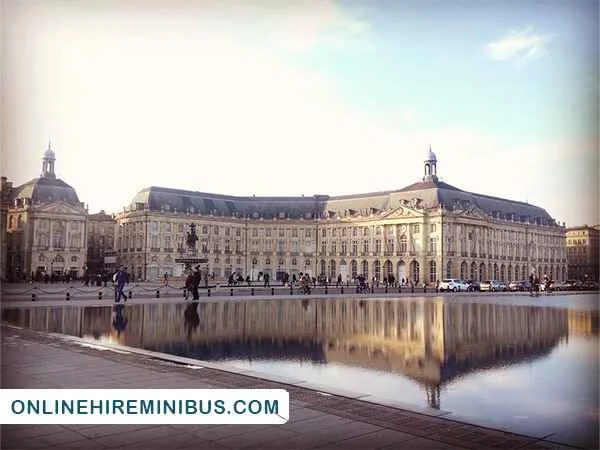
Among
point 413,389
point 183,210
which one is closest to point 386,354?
point 413,389

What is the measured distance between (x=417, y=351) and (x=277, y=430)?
7.16 m

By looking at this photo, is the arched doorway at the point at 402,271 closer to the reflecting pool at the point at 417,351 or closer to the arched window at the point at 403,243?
A: the arched window at the point at 403,243

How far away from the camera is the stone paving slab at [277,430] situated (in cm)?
545

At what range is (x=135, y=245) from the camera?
8894 cm

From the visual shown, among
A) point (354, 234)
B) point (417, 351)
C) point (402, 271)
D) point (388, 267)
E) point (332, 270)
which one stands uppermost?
point (354, 234)

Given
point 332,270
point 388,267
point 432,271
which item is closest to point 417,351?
point 432,271

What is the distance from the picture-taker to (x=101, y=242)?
88062 millimetres

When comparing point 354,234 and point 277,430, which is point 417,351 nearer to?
point 277,430

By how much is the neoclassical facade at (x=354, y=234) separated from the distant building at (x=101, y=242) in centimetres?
154

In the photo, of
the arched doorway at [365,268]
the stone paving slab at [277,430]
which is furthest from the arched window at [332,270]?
the stone paving slab at [277,430]

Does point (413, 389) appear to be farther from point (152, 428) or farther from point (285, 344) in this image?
point (285, 344)

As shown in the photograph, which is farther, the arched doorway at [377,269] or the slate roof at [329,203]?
the arched doorway at [377,269]

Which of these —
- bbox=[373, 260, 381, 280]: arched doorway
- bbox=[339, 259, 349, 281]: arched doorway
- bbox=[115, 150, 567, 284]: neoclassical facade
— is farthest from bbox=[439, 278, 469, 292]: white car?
bbox=[339, 259, 349, 281]: arched doorway

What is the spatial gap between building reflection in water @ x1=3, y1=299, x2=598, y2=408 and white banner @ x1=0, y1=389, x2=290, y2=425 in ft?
8.81
